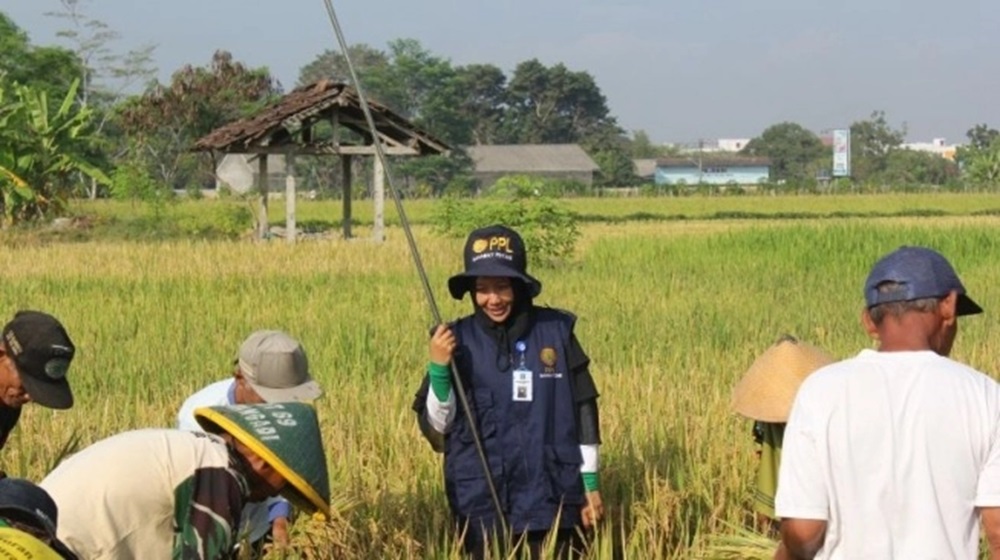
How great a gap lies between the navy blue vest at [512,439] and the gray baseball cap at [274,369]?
47 centimetres

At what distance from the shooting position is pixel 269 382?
423 cm

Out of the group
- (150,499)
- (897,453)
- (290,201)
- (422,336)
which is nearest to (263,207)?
(290,201)

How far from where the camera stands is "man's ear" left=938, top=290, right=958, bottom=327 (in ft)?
9.92

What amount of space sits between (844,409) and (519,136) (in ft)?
293

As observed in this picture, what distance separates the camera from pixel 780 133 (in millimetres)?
124562

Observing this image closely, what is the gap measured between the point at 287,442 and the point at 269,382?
121cm

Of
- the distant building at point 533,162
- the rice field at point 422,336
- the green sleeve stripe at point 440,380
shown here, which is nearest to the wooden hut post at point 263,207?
the rice field at point 422,336

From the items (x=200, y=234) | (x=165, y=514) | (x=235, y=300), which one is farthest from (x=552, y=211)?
(x=165, y=514)

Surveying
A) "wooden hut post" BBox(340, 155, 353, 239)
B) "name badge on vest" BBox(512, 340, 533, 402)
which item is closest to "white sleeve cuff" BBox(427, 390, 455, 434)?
"name badge on vest" BBox(512, 340, 533, 402)

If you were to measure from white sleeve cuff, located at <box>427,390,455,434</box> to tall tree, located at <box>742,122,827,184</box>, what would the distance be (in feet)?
355

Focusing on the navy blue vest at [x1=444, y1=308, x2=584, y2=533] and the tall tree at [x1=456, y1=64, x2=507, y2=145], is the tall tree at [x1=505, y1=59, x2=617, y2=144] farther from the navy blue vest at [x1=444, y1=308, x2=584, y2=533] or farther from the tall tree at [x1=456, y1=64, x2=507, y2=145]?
the navy blue vest at [x1=444, y1=308, x2=584, y2=533]

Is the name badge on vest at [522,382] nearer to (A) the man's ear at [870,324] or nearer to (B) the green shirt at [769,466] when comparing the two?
(B) the green shirt at [769,466]

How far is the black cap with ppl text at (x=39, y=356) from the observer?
143 inches

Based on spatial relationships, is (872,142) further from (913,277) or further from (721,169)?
(913,277)
